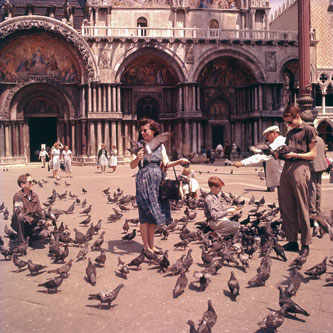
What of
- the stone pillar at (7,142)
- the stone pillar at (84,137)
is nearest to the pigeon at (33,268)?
the stone pillar at (84,137)

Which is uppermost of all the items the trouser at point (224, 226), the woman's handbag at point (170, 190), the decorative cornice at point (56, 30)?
the decorative cornice at point (56, 30)

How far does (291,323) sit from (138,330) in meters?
1.41

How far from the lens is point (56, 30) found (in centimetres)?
2534

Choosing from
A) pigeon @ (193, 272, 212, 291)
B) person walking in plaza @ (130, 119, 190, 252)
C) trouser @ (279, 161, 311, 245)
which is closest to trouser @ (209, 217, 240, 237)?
trouser @ (279, 161, 311, 245)

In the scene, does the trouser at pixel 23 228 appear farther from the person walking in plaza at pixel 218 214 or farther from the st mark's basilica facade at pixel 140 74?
the st mark's basilica facade at pixel 140 74

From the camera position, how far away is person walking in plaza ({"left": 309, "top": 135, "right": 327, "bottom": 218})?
277 inches

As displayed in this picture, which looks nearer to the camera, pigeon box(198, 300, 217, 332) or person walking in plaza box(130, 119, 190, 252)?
pigeon box(198, 300, 217, 332)

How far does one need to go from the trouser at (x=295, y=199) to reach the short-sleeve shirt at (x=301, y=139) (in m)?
0.20

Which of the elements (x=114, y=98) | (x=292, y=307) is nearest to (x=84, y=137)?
(x=114, y=98)

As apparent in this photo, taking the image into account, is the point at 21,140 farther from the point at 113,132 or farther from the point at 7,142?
the point at 113,132

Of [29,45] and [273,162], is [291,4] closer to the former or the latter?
[29,45]

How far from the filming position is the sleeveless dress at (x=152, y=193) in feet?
17.7

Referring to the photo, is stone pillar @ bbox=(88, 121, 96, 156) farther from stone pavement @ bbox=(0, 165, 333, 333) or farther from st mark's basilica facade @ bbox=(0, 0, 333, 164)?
stone pavement @ bbox=(0, 165, 333, 333)

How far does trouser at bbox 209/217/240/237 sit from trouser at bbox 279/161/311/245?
2.45 feet
